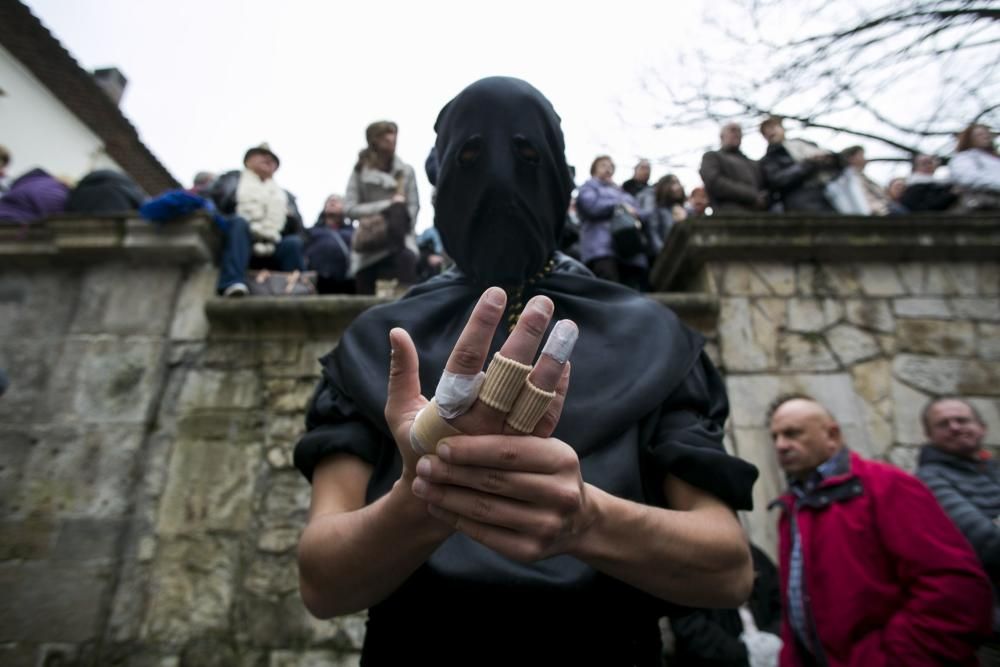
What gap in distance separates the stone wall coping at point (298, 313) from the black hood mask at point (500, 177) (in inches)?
97.2

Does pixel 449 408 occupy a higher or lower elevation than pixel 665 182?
lower

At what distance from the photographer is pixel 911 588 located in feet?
6.33

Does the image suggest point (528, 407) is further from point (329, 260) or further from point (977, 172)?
point (977, 172)

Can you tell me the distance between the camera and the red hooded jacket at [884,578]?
5.98 feet

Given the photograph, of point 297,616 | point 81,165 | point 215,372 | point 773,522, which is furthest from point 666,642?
point 81,165

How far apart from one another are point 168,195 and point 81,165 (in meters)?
10.9

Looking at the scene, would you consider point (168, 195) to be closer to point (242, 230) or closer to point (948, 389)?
point (242, 230)

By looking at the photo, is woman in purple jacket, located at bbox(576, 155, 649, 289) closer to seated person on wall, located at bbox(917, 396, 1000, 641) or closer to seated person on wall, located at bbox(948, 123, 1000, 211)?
seated person on wall, located at bbox(917, 396, 1000, 641)

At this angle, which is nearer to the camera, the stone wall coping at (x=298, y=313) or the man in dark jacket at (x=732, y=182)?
the stone wall coping at (x=298, y=313)

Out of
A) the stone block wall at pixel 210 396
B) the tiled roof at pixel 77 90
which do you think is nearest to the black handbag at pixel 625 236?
the stone block wall at pixel 210 396

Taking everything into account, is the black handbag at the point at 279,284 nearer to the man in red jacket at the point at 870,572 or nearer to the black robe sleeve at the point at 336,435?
the black robe sleeve at the point at 336,435

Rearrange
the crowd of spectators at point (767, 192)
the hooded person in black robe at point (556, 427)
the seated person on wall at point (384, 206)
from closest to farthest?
the hooded person in black robe at point (556, 427), the seated person on wall at point (384, 206), the crowd of spectators at point (767, 192)

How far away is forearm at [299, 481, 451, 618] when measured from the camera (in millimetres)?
854

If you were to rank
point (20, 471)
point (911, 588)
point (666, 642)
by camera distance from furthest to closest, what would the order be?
point (20, 471) < point (666, 642) < point (911, 588)
